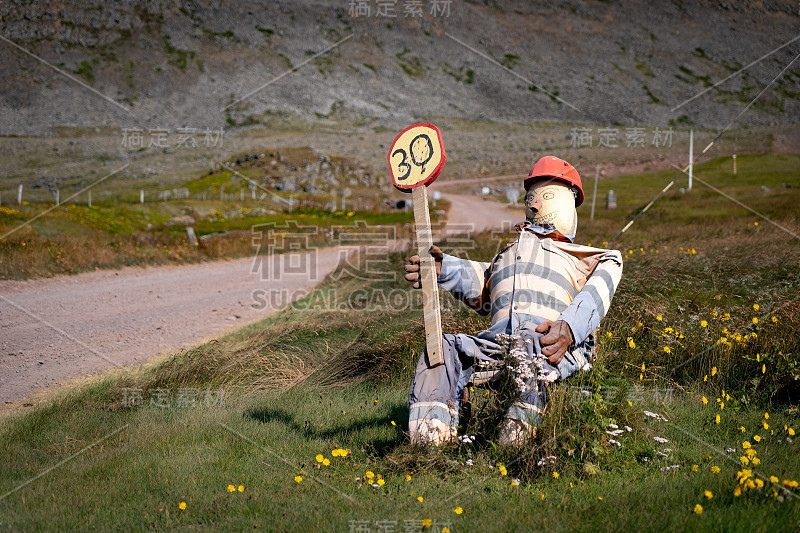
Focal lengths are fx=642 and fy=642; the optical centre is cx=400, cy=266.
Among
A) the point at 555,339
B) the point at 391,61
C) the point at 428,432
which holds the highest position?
the point at 391,61

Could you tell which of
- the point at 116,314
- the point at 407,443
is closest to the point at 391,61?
the point at 116,314

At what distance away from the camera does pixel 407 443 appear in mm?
3939

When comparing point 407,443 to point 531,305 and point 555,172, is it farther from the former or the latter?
point 555,172

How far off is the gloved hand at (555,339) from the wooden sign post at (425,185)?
1.99 ft

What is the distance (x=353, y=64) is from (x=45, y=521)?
448 ft

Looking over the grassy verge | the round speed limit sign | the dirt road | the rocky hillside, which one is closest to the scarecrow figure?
the grassy verge

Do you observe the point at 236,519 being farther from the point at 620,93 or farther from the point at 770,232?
the point at 620,93

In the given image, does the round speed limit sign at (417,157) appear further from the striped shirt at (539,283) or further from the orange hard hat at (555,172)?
the orange hard hat at (555,172)

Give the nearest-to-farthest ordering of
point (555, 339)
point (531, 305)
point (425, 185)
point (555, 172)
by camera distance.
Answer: point (555, 339) < point (425, 185) < point (531, 305) < point (555, 172)

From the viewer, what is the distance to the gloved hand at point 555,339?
3740 millimetres

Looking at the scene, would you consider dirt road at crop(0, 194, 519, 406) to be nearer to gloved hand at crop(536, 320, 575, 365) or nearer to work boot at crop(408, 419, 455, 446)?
work boot at crop(408, 419, 455, 446)

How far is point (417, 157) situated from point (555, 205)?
1.15m

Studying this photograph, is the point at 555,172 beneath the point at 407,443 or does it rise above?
above

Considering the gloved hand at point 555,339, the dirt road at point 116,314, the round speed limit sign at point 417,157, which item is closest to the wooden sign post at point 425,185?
the round speed limit sign at point 417,157
